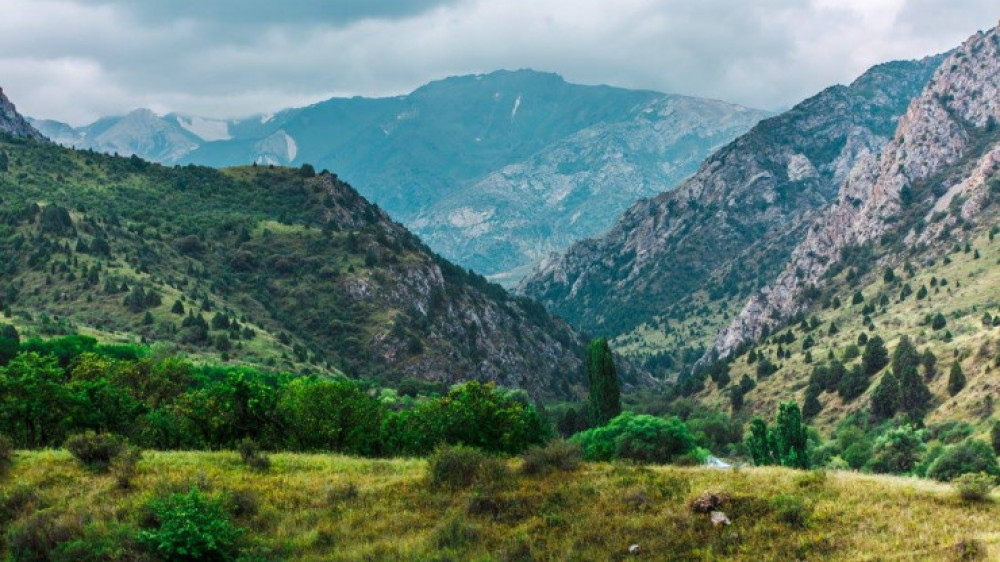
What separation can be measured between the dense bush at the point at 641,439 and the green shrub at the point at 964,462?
2636 centimetres

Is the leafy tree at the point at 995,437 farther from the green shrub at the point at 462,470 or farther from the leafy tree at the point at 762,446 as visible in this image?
the green shrub at the point at 462,470

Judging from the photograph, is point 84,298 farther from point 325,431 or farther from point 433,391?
point 325,431

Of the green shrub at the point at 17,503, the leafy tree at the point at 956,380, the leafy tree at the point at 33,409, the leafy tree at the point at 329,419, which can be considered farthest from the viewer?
the leafy tree at the point at 956,380

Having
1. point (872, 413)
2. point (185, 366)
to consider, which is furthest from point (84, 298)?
point (872, 413)

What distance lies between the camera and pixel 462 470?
132 ft

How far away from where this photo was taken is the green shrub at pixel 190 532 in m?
30.9

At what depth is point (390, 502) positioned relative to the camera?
126ft

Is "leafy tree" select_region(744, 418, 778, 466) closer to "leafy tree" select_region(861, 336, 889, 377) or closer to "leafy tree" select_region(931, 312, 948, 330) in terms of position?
"leafy tree" select_region(861, 336, 889, 377)

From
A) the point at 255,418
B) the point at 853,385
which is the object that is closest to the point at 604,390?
the point at 853,385

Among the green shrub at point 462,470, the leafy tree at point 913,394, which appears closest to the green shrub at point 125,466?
the green shrub at point 462,470

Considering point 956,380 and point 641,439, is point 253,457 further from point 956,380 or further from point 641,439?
point 956,380

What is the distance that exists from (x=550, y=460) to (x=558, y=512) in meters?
5.48

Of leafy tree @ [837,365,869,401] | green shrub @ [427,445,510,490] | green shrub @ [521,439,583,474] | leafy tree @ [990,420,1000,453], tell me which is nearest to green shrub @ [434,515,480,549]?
green shrub @ [427,445,510,490]

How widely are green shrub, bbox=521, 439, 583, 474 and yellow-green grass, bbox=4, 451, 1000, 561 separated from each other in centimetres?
75
